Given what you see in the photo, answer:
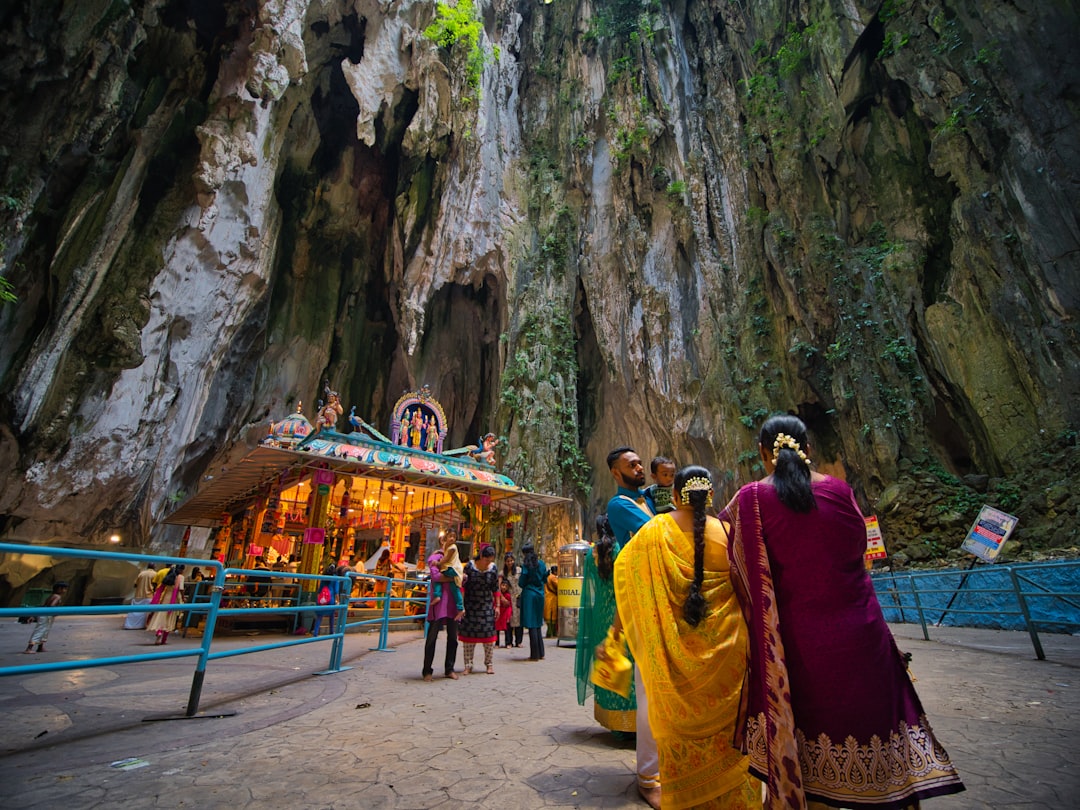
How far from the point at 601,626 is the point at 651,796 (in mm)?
914

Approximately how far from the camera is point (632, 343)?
1873 cm

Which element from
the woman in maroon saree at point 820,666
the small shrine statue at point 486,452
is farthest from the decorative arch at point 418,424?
the woman in maroon saree at point 820,666

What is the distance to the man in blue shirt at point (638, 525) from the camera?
2.04 meters

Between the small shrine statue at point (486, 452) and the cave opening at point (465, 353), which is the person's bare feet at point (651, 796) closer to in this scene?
the small shrine statue at point (486, 452)

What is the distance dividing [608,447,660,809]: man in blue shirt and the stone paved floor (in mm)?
94

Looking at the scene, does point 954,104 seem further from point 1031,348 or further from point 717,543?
point 717,543

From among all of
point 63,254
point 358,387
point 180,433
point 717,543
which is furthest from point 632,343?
point 717,543

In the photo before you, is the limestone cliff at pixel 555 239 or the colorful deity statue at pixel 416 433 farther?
the colorful deity statue at pixel 416 433

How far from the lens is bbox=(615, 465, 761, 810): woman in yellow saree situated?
166cm

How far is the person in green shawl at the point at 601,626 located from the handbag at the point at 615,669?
125 millimetres

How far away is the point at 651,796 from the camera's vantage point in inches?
77.5

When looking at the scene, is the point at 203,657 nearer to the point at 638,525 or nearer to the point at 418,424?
the point at 638,525

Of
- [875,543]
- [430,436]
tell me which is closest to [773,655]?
[875,543]

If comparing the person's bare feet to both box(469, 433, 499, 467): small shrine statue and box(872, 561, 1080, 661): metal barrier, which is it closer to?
box(872, 561, 1080, 661): metal barrier
